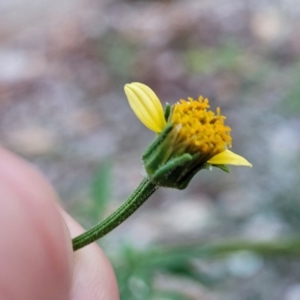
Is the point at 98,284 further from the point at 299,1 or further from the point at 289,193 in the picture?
the point at 299,1

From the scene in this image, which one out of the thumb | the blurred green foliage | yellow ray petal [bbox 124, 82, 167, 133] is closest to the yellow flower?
yellow ray petal [bbox 124, 82, 167, 133]

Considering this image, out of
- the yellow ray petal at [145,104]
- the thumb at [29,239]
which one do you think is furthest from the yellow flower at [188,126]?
the thumb at [29,239]

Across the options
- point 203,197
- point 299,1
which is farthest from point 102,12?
point 203,197

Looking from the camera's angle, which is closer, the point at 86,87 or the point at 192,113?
the point at 192,113

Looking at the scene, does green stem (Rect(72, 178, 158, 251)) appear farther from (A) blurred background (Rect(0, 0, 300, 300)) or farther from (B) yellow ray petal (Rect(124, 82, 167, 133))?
(A) blurred background (Rect(0, 0, 300, 300))

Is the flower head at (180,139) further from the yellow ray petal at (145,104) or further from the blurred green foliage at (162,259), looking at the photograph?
the blurred green foliage at (162,259)

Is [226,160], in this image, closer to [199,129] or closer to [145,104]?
[199,129]
